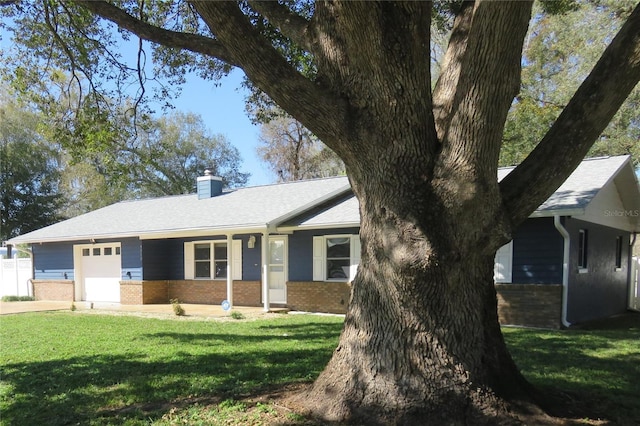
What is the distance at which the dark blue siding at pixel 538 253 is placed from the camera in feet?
36.2

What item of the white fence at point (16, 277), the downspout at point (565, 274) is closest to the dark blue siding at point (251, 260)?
the downspout at point (565, 274)

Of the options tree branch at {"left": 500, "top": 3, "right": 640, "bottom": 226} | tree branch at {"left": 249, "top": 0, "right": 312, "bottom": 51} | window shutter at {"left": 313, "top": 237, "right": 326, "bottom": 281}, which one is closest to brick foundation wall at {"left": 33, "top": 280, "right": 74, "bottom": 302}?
window shutter at {"left": 313, "top": 237, "right": 326, "bottom": 281}

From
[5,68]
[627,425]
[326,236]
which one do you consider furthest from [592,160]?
[5,68]

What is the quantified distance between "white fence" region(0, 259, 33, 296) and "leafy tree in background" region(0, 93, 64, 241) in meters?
12.1

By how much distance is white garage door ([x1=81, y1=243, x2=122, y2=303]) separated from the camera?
62.0 feet

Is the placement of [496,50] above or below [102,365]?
above

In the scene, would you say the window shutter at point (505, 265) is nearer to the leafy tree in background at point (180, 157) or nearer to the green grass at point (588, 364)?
the green grass at point (588, 364)

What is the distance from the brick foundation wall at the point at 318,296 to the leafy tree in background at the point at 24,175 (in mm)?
25863

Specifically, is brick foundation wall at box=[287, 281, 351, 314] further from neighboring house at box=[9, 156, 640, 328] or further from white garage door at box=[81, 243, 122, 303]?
white garage door at box=[81, 243, 122, 303]

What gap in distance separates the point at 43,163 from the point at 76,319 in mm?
25806

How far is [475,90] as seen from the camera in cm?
386

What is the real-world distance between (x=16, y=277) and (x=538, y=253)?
2192 cm

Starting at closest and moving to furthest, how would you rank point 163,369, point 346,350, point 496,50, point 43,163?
point 496,50 < point 346,350 < point 163,369 < point 43,163

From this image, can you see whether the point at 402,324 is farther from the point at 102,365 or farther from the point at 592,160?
the point at 592,160
